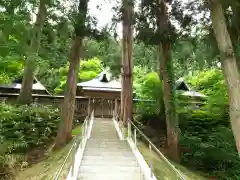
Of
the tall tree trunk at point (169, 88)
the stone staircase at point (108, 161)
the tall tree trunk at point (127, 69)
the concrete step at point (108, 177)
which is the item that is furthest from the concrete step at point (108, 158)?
the tall tree trunk at point (127, 69)

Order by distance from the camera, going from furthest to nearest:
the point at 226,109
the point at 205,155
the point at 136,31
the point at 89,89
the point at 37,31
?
the point at 89,89 < the point at 37,31 < the point at 226,109 < the point at 205,155 < the point at 136,31

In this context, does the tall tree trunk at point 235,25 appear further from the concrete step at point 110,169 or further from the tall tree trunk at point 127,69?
the concrete step at point 110,169

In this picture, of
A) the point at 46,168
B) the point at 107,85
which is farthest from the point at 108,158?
the point at 107,85

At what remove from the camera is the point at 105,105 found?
22.5 m

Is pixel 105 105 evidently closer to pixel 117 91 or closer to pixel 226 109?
pixel 117 91

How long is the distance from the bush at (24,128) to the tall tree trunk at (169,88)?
6128 millimetres

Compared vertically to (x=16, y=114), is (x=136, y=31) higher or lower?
higher

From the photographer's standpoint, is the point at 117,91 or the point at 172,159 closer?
the point at 172,159

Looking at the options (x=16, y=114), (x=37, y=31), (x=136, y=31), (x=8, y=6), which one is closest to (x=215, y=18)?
(x=136, y=31)

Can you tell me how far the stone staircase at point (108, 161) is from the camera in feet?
26.2

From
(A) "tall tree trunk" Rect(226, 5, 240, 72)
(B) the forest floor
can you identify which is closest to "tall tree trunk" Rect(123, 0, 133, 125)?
(B) the forest floor

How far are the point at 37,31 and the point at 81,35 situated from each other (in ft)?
20.3

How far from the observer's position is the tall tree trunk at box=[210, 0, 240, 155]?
7461 mm

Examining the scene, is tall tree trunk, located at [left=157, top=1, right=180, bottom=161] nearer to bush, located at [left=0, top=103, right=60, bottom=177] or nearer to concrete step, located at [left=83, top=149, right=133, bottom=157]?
concrete step, located at [left=83, top=149, right=133, bottom=157]
